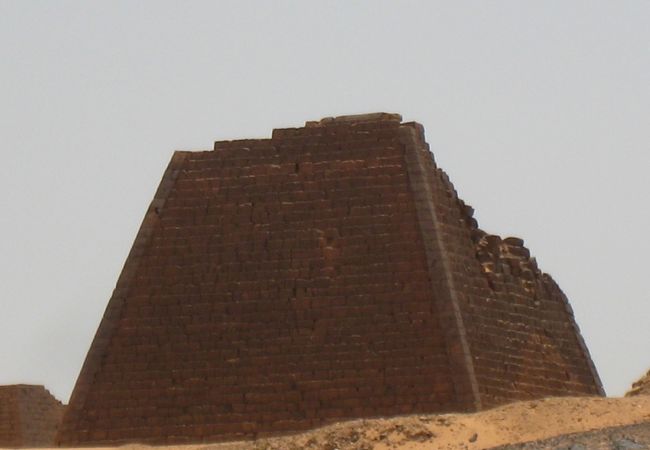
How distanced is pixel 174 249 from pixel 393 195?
309 centimetres

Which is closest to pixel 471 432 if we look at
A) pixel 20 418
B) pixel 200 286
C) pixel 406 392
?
pixel 406 392

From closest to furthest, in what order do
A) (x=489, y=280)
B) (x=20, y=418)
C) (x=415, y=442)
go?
Result: (x=415, y=442), (x=489, y=280), (x=20, y=418)

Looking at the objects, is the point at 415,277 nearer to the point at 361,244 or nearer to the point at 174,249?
the point at 361,244

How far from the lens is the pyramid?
42844mm

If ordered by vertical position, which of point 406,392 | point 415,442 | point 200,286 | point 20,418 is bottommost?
point 415,442

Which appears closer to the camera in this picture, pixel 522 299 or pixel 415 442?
pixel 415 442

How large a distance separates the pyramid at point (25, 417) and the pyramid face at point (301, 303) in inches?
435

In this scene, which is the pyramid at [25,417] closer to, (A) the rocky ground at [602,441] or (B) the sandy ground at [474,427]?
(B) the sandy ground at [474,427]

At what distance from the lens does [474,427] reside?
25641 mm

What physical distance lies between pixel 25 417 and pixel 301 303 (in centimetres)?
1313

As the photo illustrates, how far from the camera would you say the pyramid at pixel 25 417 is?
1687 inches

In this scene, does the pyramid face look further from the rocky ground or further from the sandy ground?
the rocky ground

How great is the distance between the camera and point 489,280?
3303 centimetres

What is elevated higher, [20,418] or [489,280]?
[20,418]
